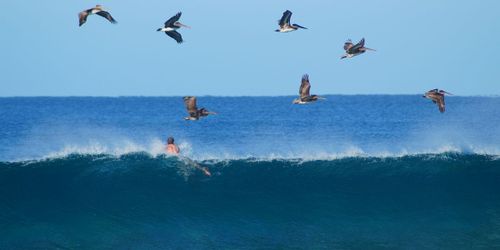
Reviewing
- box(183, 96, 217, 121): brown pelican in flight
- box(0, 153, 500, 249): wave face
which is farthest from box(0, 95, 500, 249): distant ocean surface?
box(183, 96, 217, 121): brown pelican in flight

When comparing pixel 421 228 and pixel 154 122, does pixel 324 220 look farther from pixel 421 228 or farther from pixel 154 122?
pixel 154 122

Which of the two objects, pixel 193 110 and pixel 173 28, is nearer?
pixel 173 28

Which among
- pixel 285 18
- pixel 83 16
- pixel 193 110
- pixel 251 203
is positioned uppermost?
pixel 285 18

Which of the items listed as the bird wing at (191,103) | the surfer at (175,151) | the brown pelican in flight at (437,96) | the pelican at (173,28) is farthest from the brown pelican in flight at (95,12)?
the brown pelican in flight at (437,96)

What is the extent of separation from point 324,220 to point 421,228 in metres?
2.05

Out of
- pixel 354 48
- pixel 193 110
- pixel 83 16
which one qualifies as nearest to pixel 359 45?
pixel 354 48

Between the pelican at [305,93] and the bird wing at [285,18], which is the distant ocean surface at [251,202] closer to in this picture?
the pelican at [305,93]

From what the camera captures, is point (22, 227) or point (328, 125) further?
point (328, 125)

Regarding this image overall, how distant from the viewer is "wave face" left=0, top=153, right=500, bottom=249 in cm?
1847

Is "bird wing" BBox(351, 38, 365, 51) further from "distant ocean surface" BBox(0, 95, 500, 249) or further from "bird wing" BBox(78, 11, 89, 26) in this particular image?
"bird wing" BBox(78, 11, 89, 26)

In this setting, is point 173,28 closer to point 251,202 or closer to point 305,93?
point 305,93

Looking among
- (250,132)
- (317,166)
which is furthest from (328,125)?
(317,166)

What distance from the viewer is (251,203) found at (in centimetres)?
2070

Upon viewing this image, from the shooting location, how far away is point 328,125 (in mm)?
61094
